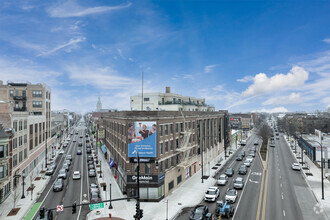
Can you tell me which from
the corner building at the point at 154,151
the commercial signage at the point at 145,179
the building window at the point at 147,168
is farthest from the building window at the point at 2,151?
the building window at the point at 147,168

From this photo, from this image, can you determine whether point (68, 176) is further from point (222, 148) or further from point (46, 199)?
point (222, 148)

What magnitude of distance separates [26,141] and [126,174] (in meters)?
27.4

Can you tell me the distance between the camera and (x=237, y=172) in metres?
47.8

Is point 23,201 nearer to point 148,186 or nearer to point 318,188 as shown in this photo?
point 148,186

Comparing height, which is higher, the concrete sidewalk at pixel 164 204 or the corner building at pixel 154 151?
the corner building at pixel 154 151

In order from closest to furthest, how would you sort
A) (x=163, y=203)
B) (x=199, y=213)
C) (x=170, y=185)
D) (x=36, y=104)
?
(x=199, y=213)
(x=163, y=203)
(x=170, y=185)
(x=36, y=104)

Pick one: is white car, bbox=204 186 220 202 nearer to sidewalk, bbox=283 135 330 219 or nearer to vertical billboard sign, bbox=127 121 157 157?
vertical billboard sign, bbox=127 121 157 157

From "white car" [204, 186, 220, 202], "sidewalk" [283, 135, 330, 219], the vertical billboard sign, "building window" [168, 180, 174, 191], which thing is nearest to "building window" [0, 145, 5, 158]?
the vertical billboard sign

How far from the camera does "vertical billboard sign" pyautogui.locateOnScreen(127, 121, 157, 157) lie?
31156 mm

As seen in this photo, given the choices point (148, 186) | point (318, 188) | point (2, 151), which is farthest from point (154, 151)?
point (318, 188)

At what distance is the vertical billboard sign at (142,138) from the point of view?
31.2 meters

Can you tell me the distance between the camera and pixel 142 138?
31297mm

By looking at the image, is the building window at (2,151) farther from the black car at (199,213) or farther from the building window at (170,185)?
the black car at (199,213)

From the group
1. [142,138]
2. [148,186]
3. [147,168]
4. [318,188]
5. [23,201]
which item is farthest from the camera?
[318,188]
